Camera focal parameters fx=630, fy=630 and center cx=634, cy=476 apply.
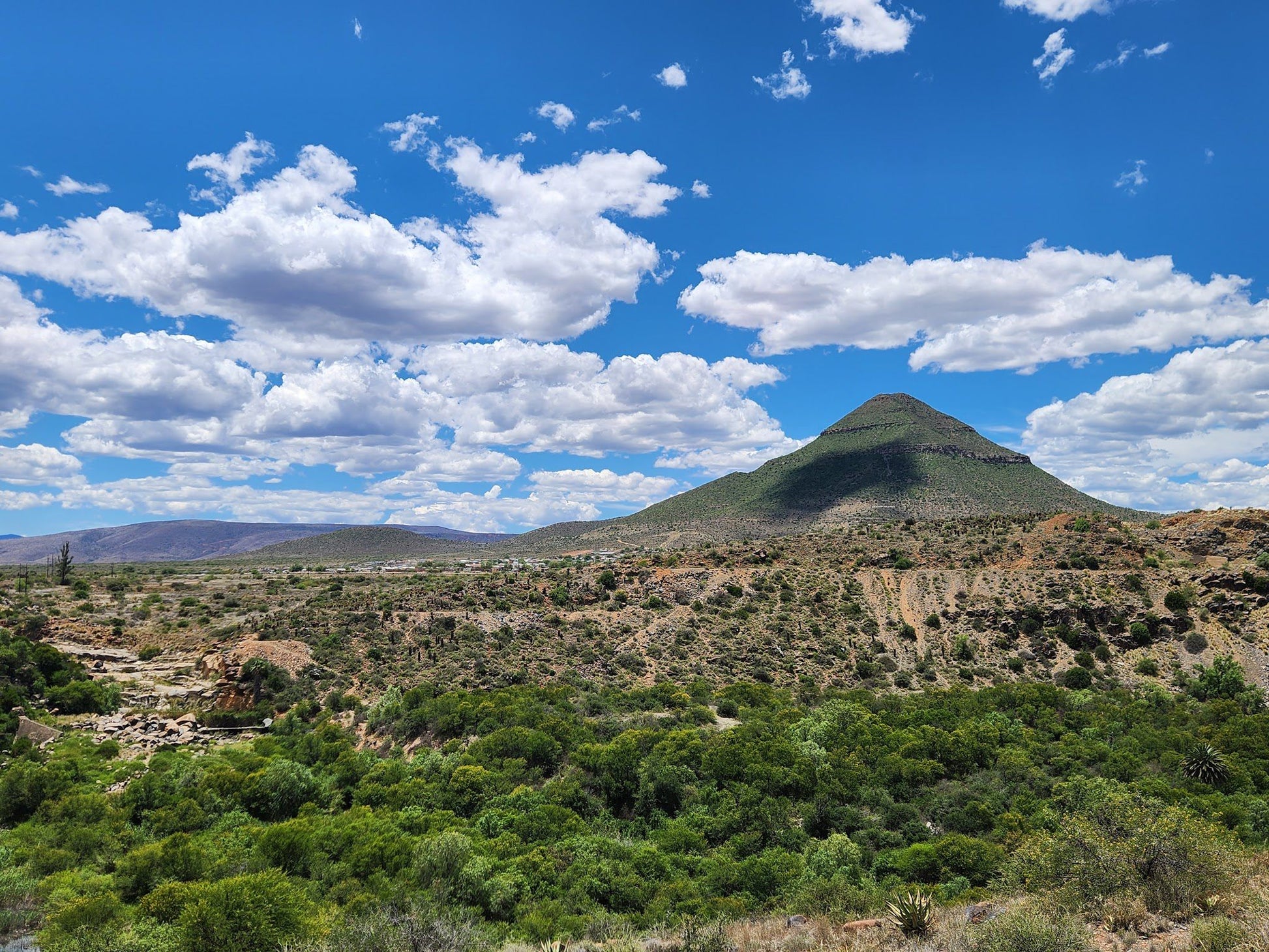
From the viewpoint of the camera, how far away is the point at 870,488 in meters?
112

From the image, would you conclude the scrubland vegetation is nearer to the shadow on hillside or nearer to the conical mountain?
the conical mountain

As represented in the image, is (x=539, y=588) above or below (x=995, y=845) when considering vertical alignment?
above

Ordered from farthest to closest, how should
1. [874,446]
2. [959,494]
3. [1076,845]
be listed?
[874,446]
[959,494]
[1076,845]

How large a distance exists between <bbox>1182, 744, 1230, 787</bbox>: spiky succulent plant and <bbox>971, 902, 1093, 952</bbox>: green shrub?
16907 millimetres

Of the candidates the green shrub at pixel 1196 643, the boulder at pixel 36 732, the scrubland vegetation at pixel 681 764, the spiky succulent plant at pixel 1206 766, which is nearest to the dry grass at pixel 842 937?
the scrubland vegetation at pixel 681 764

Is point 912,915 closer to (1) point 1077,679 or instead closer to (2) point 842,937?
(2) point 842,937

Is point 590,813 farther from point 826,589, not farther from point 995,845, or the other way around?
point 826,589

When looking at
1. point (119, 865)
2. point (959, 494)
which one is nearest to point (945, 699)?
point (119, 865)

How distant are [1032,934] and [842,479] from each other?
372ft

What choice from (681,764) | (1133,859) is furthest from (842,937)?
(681,764)

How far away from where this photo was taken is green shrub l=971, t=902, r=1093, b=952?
9664 mm

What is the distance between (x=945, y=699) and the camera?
3416 centimetres

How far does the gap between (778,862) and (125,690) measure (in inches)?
1469

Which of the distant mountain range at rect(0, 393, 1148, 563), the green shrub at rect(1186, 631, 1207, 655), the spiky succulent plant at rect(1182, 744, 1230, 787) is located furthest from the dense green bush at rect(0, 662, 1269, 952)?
the distant mountain range at rect(0, 393, 1148, 563)
